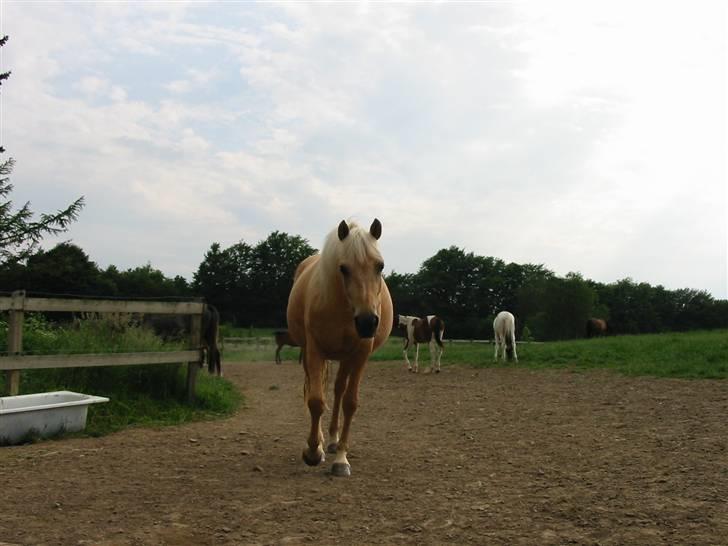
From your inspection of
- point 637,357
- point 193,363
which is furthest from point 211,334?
point 637,357

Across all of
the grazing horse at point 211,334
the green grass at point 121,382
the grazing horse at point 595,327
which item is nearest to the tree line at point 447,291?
the grazing horse at point 595,327

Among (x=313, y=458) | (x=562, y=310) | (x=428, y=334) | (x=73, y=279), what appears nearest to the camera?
(x=313, y=458)

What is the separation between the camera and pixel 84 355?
20.0 ft

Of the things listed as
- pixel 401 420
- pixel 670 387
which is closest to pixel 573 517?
pixel 401 420

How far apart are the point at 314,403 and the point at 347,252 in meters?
1.31

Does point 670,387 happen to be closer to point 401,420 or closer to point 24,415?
point 401,420

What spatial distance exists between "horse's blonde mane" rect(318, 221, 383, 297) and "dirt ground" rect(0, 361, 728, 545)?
1.57 m

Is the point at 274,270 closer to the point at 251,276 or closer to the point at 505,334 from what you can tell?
the point at 251,276

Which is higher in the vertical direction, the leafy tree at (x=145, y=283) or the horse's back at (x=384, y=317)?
the leafy tree at (x=145, y=283)

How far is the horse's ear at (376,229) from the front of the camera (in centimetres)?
418

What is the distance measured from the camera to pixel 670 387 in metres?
8.69

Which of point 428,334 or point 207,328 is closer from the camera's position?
point 207,328

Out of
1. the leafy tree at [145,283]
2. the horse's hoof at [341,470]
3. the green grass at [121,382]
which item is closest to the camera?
the horse's hoof at [341,470]

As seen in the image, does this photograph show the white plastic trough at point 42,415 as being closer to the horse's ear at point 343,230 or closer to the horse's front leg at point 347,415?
the horse's front leg at point 347,415
